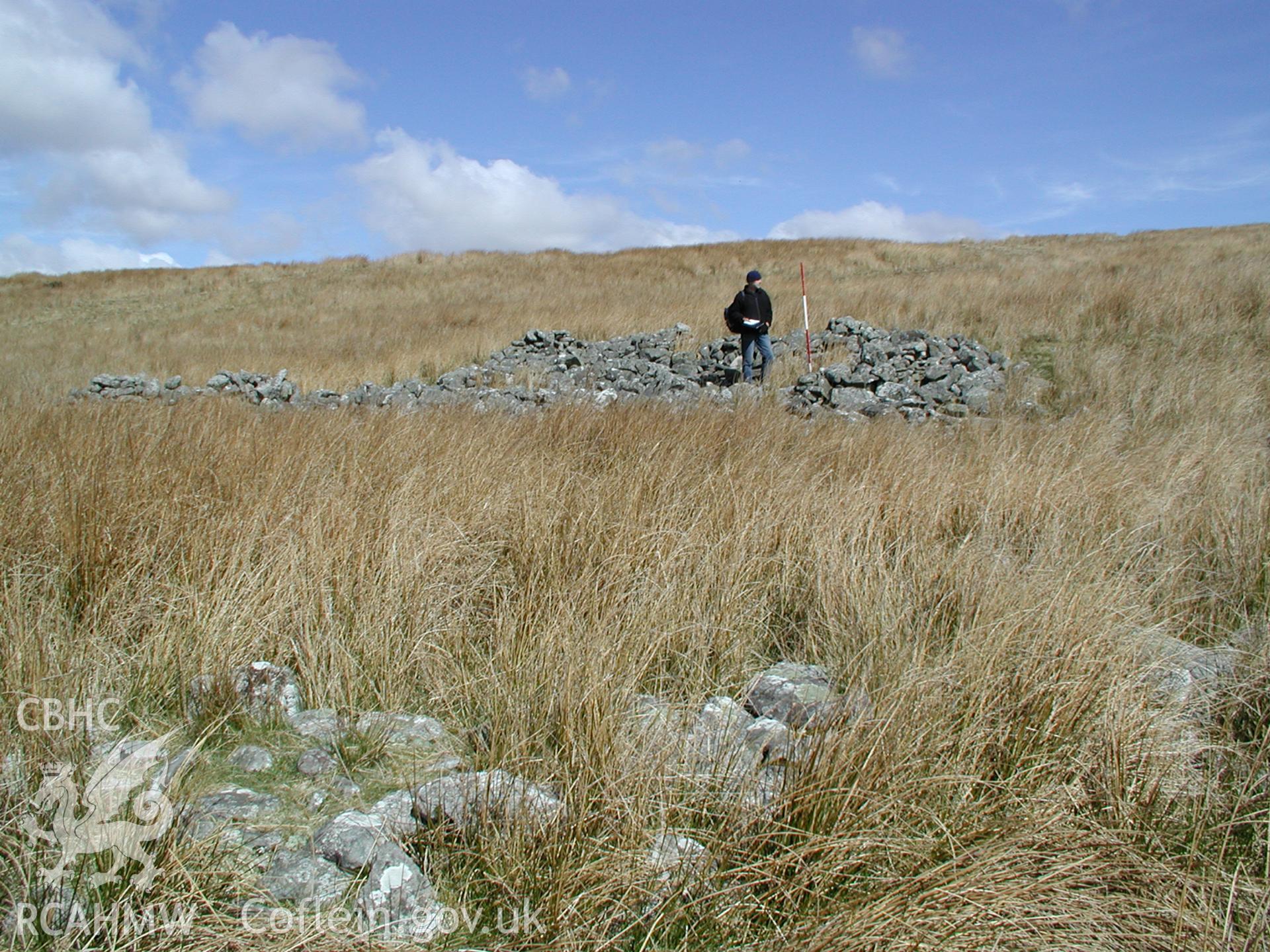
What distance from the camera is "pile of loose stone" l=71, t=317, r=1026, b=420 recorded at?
8.96 m

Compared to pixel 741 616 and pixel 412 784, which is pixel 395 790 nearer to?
pixel 412 784

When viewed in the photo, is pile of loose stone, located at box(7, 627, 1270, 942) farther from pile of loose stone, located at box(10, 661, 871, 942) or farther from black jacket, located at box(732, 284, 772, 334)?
black jacket, located at box(732, 284, 772, 334)

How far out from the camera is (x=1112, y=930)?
5.63 ft

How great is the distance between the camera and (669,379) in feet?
35.9

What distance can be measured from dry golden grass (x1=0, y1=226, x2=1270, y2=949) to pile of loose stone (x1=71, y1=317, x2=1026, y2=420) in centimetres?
190

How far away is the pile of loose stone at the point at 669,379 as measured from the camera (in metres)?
8.96

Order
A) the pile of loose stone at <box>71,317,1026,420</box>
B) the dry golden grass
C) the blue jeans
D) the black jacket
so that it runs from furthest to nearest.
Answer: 1. the blue jeans
2. the black jacket
3. the pile of loose stone at <box>71,317,1026,420</box>
4. the dry golden grass

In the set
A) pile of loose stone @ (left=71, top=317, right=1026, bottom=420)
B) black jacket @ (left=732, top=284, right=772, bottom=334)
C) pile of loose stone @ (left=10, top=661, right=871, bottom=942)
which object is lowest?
pile of loose stone @ (left=10, top=661, right=871, bottom=942)

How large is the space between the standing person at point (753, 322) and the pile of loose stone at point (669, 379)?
0.55 meters

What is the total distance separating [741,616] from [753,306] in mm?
8254

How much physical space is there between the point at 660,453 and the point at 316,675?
117 inches

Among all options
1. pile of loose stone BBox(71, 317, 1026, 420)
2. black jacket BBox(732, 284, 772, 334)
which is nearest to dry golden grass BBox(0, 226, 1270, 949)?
pile of loose stone BBox(71, 317, 1026, 420)

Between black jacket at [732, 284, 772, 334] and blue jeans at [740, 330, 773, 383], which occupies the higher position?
black jacket at [732, 284, 772, 334]

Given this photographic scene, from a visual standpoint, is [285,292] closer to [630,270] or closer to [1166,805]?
[630,270]
